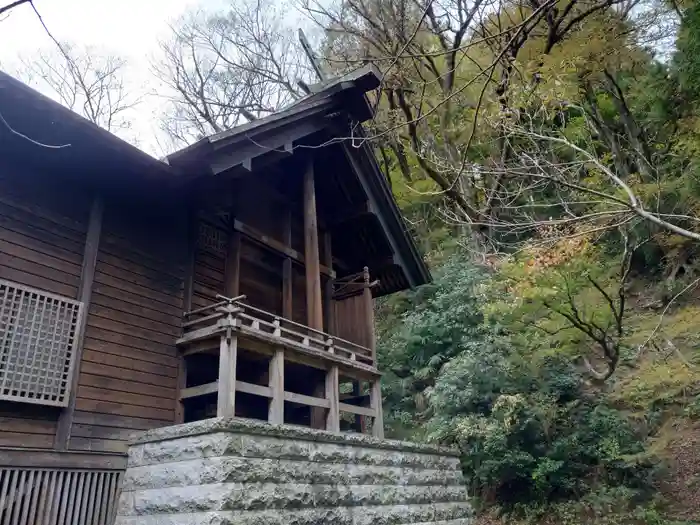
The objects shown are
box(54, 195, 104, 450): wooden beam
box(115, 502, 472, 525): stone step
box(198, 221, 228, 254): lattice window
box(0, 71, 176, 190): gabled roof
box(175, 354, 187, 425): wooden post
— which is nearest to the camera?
box(115, 502, 472, 525): stone step

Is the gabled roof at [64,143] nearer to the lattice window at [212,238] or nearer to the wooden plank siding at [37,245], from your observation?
the wooden plank siding at [37,245]

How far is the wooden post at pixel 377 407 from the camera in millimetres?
9094

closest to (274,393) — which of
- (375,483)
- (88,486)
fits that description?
(375,483)

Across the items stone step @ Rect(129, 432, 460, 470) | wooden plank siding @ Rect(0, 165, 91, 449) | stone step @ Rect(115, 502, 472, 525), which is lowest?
stone step @ Rect(115, 502, 472, 525)

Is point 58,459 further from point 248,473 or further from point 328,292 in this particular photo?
point 328,292

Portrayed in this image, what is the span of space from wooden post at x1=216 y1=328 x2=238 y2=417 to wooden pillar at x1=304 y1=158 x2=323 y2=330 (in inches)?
79.6

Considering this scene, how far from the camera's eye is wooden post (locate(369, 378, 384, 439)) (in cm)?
909

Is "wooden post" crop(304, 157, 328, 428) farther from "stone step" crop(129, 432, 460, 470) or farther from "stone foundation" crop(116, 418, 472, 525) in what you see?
"stone foundation" crop(116, 418, 472, 525)

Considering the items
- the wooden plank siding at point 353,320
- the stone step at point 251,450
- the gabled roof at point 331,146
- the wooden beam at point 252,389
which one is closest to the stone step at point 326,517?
the stone step at point 251,450

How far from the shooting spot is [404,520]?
6.87 m

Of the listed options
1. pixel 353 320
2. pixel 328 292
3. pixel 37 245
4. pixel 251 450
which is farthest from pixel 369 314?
pixel 37 245

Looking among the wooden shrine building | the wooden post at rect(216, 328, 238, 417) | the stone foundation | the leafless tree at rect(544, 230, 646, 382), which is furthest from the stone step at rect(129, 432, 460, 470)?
the leafless tree at rect(544, 230, 646, 382)

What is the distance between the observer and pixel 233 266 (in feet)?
27.0

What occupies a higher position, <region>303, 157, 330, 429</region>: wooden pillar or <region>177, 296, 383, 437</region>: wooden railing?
<region>303, 157, 330, 429</region>: wooden pillar
